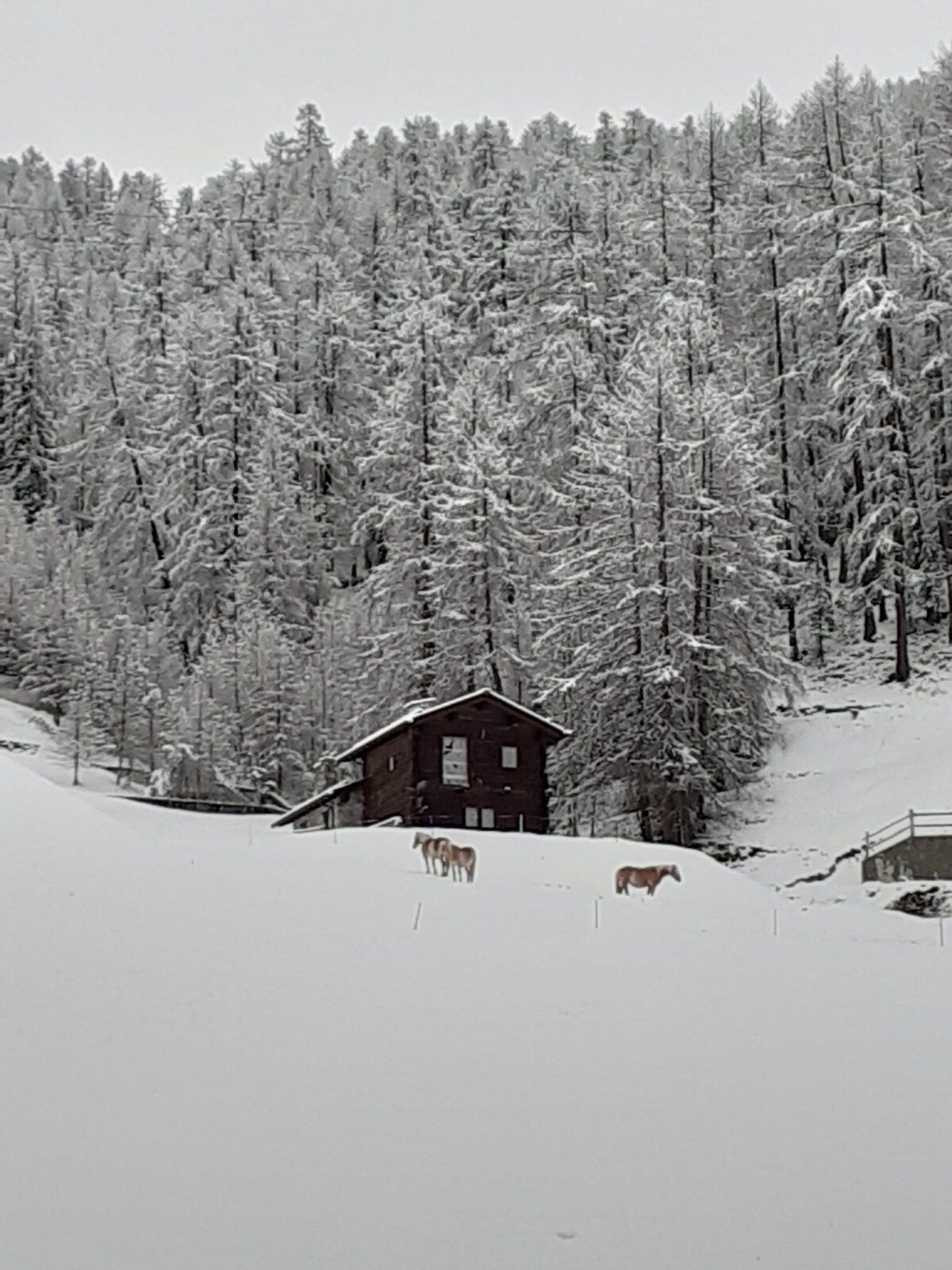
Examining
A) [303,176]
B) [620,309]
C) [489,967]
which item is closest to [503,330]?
[620,309]

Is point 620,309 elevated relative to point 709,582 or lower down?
elevated

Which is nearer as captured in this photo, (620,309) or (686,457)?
(686,457)

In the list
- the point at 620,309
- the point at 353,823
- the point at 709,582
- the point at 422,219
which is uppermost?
the point at 422,219

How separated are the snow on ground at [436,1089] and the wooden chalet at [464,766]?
15.6m

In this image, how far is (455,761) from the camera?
34000mm

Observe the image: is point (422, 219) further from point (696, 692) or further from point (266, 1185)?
point (266, 1185)

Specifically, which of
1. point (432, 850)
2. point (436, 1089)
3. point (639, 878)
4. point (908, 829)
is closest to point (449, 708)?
point (908, 829)

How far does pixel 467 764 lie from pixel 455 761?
14.0 inches

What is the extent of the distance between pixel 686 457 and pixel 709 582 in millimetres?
3477

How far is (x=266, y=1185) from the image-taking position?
24.1ft

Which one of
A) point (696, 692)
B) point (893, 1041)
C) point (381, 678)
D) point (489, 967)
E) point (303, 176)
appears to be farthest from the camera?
point (303, 176)

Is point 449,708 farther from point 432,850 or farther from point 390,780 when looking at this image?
point 432,850

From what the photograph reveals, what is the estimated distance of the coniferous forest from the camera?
121ft

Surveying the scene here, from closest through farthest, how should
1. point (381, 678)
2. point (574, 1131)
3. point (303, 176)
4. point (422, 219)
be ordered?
point (574, 1131) → point (381, 678) → point (422, 219) → point (303, 176)
